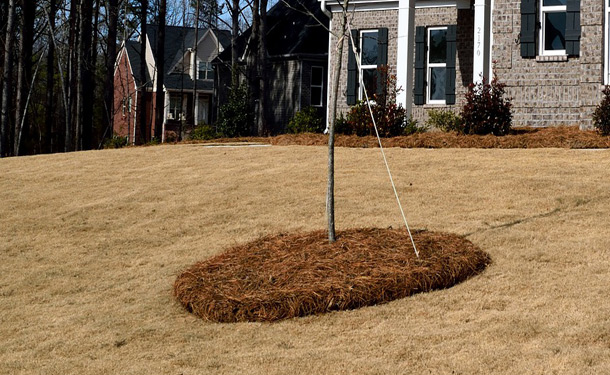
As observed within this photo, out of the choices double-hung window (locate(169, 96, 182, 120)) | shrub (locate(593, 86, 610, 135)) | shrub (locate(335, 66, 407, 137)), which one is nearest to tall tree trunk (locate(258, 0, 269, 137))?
shrub (locate(335, 66, 407, 137))

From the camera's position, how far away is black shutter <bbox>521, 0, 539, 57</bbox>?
54.1 feet

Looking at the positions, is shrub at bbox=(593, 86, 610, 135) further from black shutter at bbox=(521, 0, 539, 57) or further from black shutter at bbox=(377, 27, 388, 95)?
black shutter at bbox=(377, 27, 388, 95)

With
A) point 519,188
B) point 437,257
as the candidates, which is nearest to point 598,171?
point 519,188

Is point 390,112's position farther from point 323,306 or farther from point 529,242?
point 323,306

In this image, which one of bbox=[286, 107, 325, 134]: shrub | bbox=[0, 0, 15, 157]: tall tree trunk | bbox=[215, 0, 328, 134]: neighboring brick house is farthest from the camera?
bbox=[215, 0, 328, 134]: neighboring brick house

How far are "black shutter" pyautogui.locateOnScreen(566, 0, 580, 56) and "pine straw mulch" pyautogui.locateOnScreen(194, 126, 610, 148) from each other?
1573 mm

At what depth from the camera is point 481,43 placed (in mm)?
16922

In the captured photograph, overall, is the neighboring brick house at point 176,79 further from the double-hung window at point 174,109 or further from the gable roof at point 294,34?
the gable roof at point 294,34

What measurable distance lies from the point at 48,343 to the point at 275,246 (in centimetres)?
258

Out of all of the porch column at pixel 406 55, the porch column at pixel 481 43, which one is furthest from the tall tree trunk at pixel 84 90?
the porch column at pixel 481 43

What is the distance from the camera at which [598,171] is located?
11.0 metres

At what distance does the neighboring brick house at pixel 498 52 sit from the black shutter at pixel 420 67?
2 centimetres

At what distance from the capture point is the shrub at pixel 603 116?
13.8 metres

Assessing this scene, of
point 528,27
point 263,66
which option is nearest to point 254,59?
point 263,66
